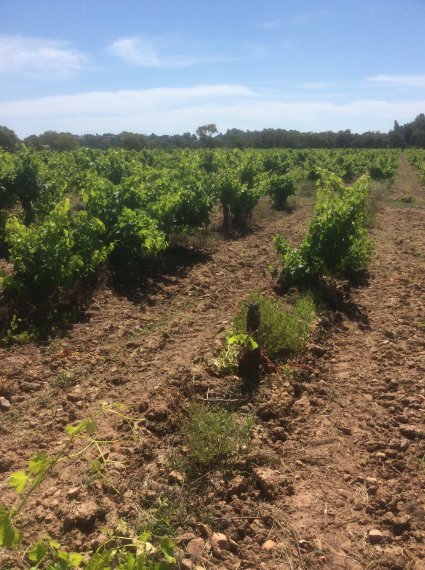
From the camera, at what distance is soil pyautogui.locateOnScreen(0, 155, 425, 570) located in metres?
3.01

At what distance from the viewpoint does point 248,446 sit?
12.3ft

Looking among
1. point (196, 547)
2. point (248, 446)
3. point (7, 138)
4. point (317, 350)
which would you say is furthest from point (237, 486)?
point (7, 138)

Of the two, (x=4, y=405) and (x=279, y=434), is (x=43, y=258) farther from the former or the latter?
(x=279, y=434)

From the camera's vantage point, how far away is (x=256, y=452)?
3.70 meters

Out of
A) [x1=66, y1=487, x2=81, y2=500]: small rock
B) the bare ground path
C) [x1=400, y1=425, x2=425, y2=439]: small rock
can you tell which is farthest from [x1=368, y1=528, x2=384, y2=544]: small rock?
[x1=66, y1=487, x2=81, y2=500]: small rock

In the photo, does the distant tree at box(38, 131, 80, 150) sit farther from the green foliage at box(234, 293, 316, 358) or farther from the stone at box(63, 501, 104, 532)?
the stone at box(63, 501, 104, 532)

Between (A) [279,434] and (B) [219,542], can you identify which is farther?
(A) [279,434]

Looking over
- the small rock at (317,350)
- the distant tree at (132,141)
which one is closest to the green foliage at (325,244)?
the small rock at (317,350)

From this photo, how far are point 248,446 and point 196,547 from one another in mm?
978

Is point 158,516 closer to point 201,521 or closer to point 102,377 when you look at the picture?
point 201,521

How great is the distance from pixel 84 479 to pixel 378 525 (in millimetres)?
1981

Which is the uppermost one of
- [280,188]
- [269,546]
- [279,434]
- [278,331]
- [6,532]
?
[280,188]

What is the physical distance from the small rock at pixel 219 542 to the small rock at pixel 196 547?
6cm

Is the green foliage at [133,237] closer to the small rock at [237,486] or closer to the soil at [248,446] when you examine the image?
the soil at [248,446]
